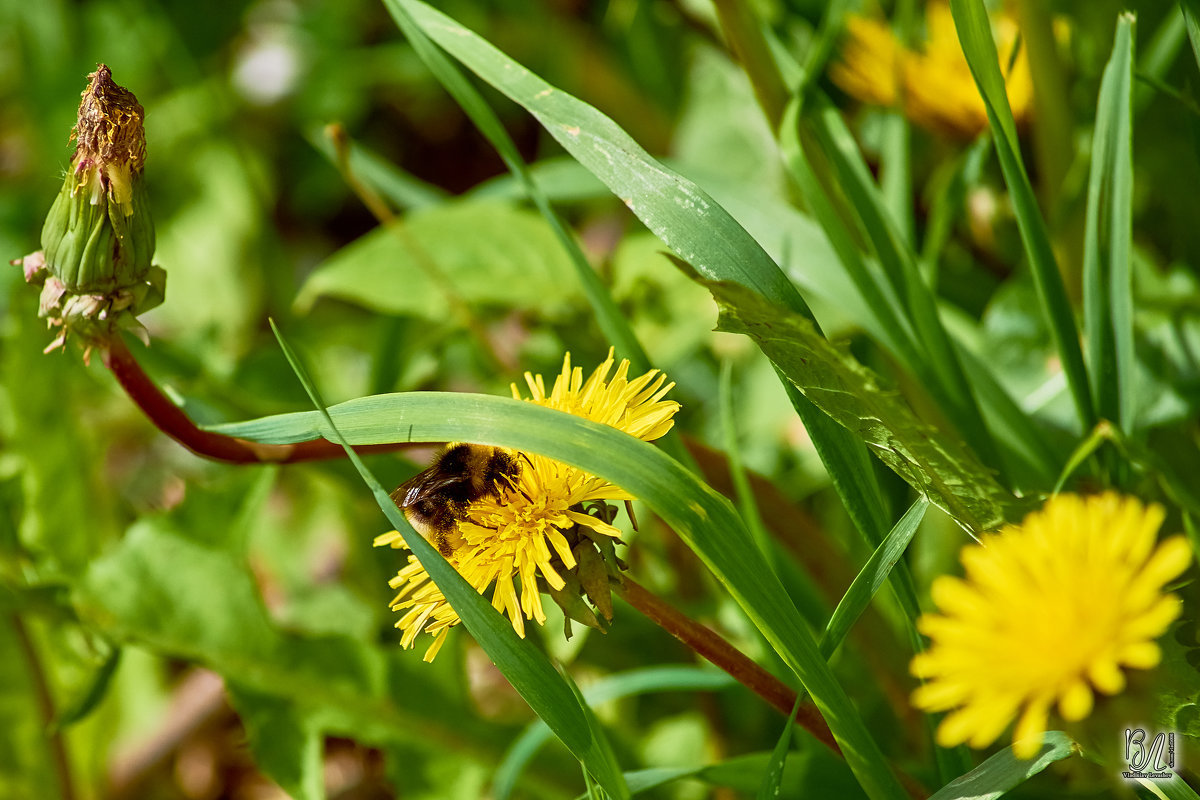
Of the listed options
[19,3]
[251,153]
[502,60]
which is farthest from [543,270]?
[19,3]

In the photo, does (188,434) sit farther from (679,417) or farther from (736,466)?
(679,417)

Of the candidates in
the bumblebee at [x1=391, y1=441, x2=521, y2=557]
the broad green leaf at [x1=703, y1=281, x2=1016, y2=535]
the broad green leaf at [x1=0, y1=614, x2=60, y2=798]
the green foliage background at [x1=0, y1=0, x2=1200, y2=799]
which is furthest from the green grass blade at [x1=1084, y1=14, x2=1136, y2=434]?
the broad green leaf at [x1=0, y1=614, x2=60, y2=798]

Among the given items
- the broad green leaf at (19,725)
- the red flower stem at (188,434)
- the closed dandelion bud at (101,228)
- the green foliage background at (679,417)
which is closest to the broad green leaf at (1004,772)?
the green foliage background at (679,417)

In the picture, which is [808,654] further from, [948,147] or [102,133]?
[948,147]

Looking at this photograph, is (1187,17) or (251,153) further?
(251,153)

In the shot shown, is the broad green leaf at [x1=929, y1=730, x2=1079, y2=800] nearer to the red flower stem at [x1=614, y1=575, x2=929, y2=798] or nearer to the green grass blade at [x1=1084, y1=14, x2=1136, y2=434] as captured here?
the red flower stem at [x1=614, y1=575, x2=929, y2=798]

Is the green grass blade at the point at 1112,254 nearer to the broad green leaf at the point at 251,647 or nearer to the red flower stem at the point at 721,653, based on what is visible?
the red flower stem at the point at 721,653

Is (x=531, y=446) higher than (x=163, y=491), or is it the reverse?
(x=163, y=491)
